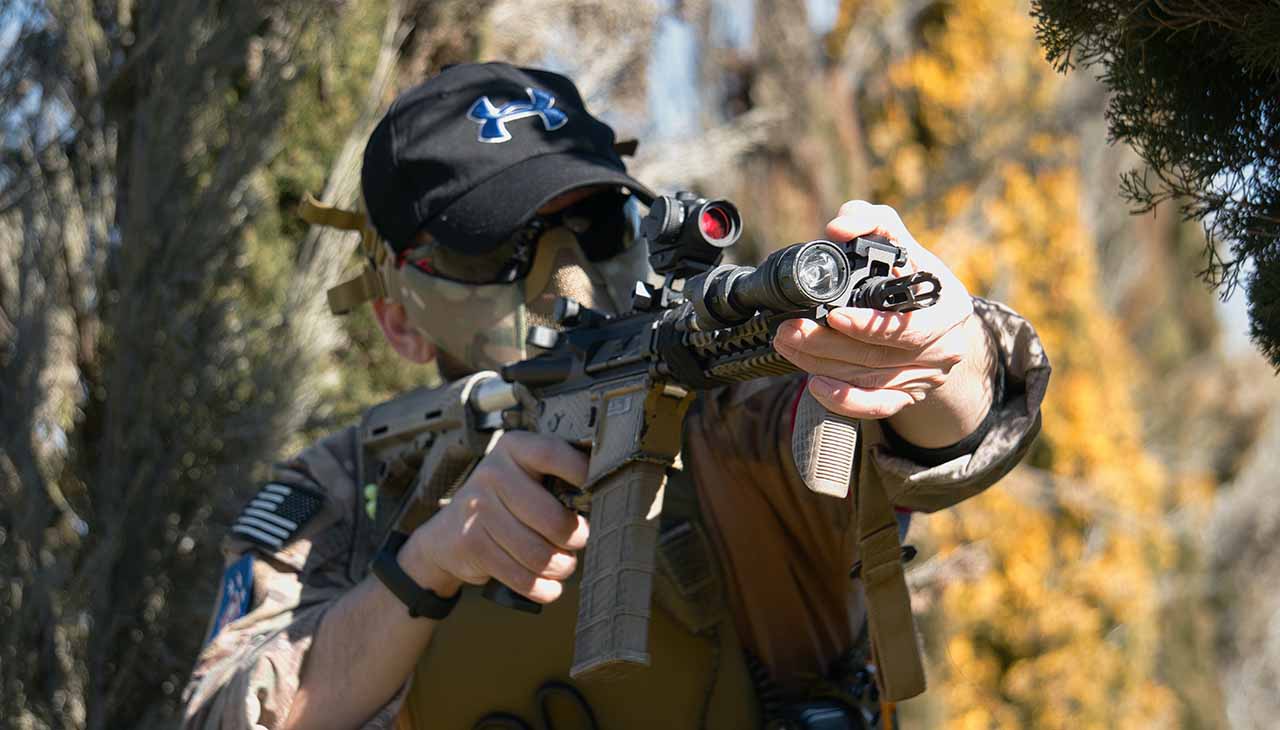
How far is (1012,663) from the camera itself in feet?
26.3

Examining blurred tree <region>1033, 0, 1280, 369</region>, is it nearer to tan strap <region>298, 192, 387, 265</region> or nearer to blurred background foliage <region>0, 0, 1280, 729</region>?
blurred background foliage <region>0, 0, 1280, 729</region>

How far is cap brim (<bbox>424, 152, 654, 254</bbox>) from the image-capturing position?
2.32 m

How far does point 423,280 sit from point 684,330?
83cm

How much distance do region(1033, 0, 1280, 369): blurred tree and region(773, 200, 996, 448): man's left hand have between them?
36 cm

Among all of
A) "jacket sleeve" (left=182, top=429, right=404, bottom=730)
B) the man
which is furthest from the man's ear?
"jacket sleeve" (left=182, top=429, right=404, bottom=730)

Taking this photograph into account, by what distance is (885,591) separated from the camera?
6.07ft

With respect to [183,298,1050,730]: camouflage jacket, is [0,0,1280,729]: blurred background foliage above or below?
above

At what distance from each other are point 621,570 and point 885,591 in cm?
Answer: 39

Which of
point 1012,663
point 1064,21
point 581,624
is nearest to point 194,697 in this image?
point 581,624

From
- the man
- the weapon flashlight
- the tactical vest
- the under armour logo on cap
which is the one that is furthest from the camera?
the under armour logo on cap

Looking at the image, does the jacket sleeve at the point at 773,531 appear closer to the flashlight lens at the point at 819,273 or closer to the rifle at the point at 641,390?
the rifle at the point at 641,390

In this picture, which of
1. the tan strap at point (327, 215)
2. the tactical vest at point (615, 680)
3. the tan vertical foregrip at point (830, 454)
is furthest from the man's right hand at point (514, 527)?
the tan strap at point (327, 215)

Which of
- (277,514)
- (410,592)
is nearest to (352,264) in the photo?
(277,514)

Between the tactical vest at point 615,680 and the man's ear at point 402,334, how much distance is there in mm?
563
